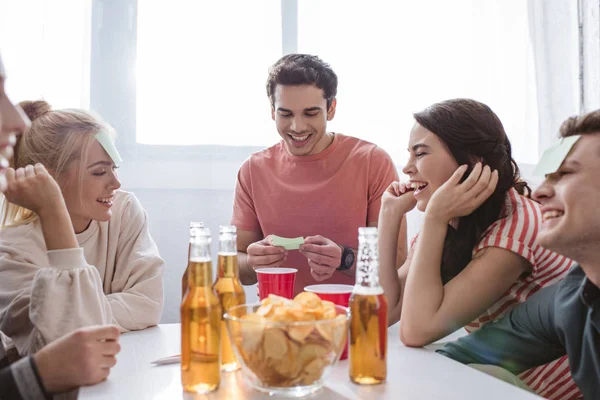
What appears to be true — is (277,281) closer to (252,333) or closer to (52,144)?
(252,333)

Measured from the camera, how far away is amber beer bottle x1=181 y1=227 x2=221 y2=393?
815 mm

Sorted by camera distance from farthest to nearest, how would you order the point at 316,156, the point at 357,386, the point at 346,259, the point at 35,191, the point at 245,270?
the point at 316,156 → the point at 245,270 → the point at 346,259 → the point at 35,191 → the point at 357,386

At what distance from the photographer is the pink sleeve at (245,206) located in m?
2.14

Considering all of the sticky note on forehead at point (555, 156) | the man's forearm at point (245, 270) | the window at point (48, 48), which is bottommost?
the man's forearm at point (245, 270)

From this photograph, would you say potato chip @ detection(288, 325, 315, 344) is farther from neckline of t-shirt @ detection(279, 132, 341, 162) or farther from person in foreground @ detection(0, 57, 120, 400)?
neckline of t-shirt @ detection(279, 132, 341, 162)

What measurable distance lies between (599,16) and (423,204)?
179 centimetres

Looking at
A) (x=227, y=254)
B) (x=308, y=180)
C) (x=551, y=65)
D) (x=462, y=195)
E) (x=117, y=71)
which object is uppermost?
(x=551, y=65)

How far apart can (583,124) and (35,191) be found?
3.59 feet

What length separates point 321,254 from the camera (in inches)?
65.4

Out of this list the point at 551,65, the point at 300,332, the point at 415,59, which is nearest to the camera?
the point at 300,332

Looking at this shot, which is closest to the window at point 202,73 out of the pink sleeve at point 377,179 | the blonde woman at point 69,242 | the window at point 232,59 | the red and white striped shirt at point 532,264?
the window at point 232,59

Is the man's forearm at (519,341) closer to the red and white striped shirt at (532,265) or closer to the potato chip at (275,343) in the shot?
the red and white striped shirt at (532,265)

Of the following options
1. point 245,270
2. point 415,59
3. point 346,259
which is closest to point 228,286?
point 346,259

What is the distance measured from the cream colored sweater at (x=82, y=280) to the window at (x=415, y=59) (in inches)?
51.7
